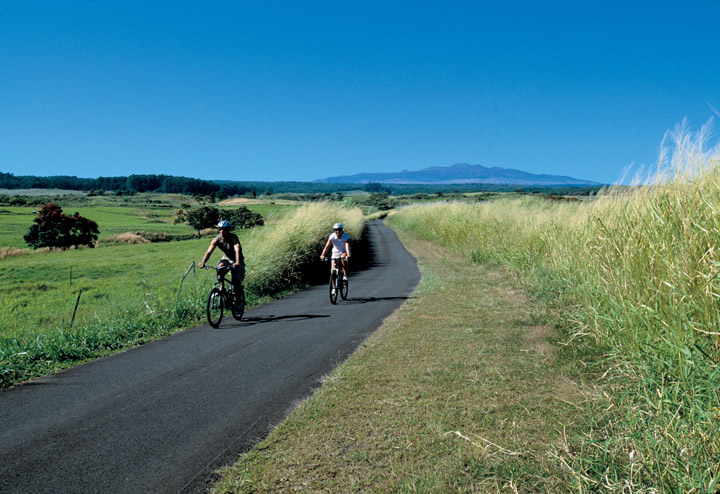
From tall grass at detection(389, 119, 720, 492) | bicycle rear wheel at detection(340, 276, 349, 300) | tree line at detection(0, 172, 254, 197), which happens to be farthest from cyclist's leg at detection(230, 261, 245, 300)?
tree line at detection(0, 172, 254, 197)

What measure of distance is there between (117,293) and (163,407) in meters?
13.3

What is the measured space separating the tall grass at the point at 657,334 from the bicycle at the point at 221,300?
6755mm

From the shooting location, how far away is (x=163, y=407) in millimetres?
5367

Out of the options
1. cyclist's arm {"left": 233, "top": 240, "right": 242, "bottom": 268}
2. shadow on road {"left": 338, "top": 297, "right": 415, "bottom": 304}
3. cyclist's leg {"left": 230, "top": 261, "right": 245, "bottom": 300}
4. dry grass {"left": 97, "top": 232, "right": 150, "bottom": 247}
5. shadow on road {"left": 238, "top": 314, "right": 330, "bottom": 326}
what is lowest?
dry grass {"left": 97, "top": 232, "right": 150, "bottom": 247}

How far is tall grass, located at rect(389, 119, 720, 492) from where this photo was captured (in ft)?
10.9

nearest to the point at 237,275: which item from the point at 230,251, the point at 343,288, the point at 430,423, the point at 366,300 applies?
the point at 230,251

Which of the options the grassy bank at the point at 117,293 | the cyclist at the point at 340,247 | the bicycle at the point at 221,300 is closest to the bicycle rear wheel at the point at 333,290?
the cyclist at the point at 340,247

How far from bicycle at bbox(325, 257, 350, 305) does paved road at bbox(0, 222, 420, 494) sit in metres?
2.90

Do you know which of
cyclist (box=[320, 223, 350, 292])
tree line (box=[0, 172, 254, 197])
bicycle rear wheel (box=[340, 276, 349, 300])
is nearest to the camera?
cyclist (box=[320, 223, 350, 292])

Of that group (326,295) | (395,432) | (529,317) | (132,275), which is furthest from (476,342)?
(132,275)

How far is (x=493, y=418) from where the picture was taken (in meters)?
4.78

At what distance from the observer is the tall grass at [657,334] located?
3320mm

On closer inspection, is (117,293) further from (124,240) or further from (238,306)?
(124,240)

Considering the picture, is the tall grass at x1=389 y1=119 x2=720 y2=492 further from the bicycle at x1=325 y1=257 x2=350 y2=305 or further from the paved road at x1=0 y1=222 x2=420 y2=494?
the bicycle at x1=325 y1=257 x2=350 y2=305
